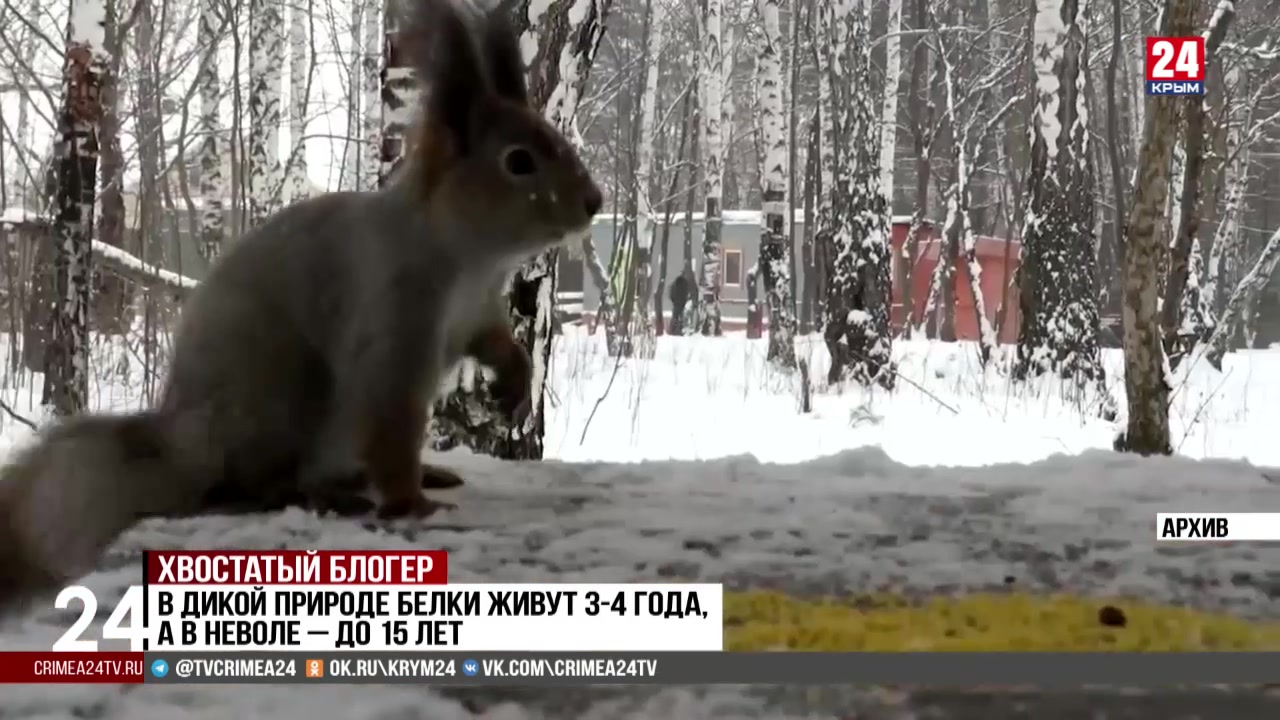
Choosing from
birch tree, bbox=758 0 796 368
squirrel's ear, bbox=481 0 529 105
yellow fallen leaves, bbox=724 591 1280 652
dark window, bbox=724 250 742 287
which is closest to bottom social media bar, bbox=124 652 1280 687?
yellow fallen leaves, bbox=724 591 1280 652

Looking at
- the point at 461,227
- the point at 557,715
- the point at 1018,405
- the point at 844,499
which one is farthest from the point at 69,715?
the point at 1018,405

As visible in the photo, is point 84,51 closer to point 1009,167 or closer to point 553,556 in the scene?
point 553,556

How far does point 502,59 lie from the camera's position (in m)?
0.74

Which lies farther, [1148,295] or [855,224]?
[855,224]

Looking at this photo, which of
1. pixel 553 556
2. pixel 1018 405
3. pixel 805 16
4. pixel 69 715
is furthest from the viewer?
pixel 805 16

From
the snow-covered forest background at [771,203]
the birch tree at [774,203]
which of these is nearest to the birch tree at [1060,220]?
the snow-covered forest background at [771,203]

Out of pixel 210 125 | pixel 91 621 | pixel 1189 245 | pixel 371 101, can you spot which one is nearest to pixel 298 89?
pixel 210 125

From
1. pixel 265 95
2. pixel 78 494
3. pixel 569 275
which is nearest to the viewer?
Answer: pixel 78 494

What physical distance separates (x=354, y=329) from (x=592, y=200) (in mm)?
198

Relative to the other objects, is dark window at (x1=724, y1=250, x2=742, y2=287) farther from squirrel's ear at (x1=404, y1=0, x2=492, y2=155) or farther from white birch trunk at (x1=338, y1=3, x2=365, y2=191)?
squirrel's ear at (x1=404, y1=0, x2=492, y2=155)

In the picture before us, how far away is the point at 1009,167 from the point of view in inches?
97.6

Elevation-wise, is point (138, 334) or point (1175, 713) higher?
point (138, 334)

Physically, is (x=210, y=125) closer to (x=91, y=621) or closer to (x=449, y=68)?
(x=449, y=68)

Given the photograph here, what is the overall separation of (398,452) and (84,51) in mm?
900
